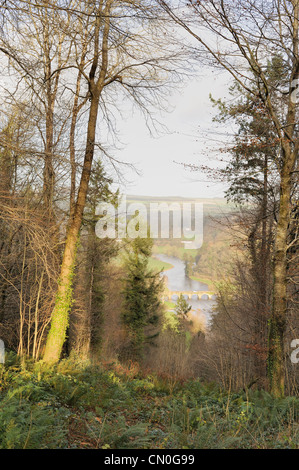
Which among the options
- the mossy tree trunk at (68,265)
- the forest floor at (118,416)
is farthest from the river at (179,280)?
the forest floor at (118,416)

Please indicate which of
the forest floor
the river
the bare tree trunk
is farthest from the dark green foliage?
the river

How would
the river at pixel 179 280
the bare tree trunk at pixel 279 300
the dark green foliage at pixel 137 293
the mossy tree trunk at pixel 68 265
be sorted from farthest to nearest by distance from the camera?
the river at pixel 179 280 < the dark green foliage at pixel 137 293 < the mossy tree trunk at pixel 68 265 < the bare tree trunk at pixel 279 300

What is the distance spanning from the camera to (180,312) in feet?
161

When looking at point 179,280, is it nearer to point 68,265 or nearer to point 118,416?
point 68,265

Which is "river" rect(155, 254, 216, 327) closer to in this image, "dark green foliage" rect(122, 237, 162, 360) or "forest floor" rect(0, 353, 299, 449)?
"dark green foliage" rect(122, 237, 162, 360)

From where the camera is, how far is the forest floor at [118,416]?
3535 mm

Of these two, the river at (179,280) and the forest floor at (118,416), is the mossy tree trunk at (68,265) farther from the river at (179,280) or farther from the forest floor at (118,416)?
the river at (179,280)

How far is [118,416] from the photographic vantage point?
15.3ft

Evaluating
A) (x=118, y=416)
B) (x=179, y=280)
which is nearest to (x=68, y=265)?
(x=118, y=416)
